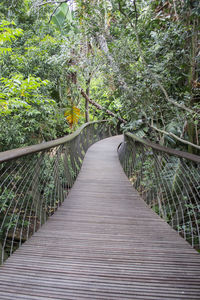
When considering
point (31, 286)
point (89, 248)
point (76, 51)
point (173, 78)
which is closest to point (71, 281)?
point (31, 286)

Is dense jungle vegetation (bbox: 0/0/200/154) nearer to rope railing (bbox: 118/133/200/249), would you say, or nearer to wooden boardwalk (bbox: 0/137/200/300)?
rope railing (bbox: 118/133/200/249)

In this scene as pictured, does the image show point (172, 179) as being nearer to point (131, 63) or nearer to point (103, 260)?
point (103, 260)

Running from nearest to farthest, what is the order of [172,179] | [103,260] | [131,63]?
1. [103,260]
2. [172,179]
3. [131,63]

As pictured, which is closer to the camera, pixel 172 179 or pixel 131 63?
pixel 172 179

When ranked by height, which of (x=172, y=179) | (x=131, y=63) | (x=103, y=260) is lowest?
(x=103, y=260)

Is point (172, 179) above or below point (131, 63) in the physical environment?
below

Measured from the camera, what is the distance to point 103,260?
1448 millimetres

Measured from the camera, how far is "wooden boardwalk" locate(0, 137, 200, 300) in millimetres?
1156

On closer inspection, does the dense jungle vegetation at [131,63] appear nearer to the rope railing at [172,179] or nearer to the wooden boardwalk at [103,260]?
the rope railing at [172,179]

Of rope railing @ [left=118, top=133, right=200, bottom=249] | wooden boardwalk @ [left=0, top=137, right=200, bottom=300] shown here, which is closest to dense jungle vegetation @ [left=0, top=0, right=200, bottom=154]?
rope railing @ [left=118, top=133, right=200, bottom=249]

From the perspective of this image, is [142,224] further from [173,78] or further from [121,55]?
[121,55]

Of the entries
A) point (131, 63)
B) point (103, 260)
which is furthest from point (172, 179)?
point (131, 63)

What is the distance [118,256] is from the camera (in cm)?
150

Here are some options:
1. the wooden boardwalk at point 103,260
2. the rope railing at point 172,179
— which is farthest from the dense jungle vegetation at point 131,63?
the wooden boardwalk at point 103,260
